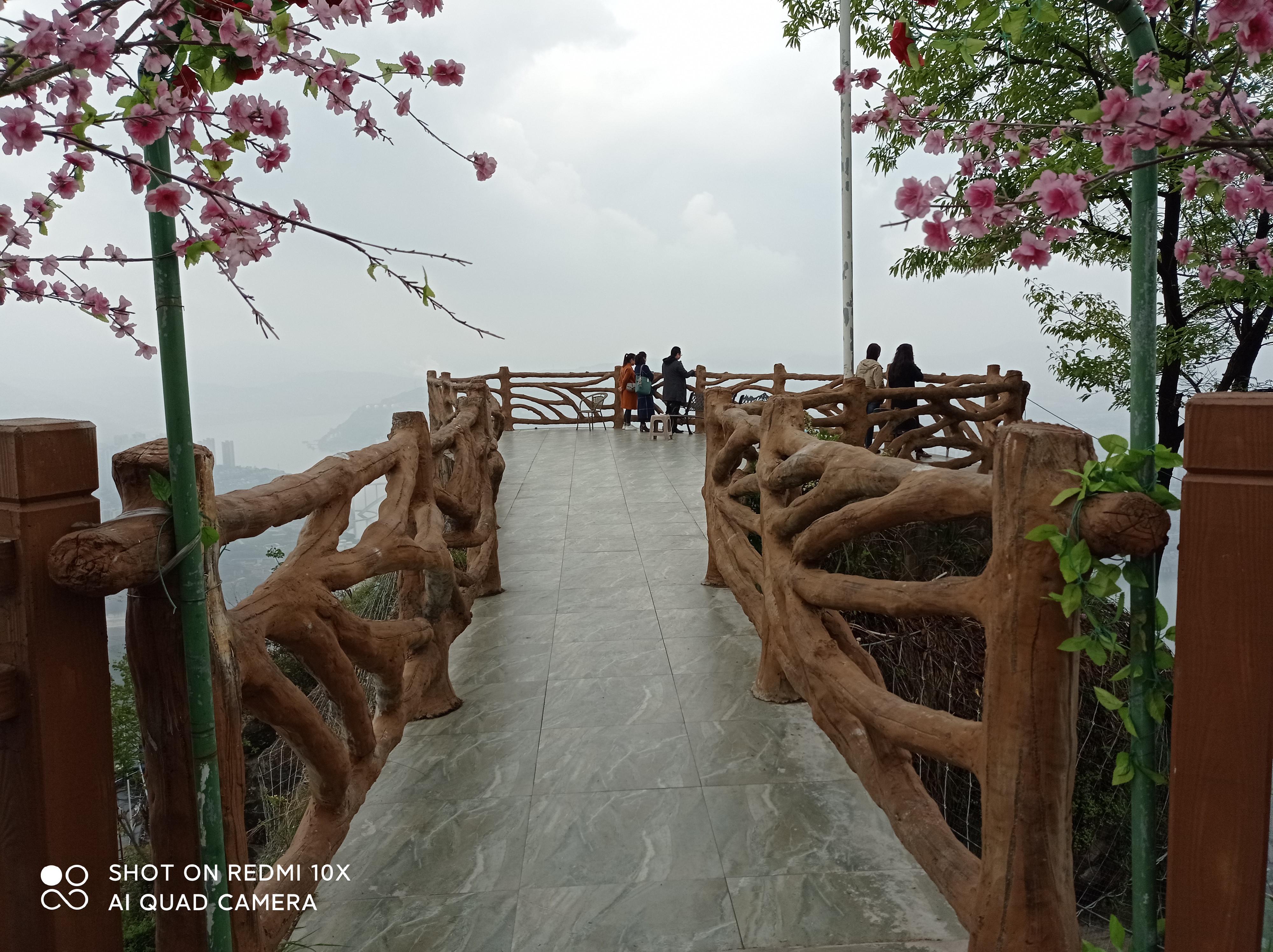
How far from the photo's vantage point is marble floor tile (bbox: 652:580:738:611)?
5184mm

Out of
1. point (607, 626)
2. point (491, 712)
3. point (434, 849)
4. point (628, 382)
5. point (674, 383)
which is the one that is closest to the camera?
point (434, 849)

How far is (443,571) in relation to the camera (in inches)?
137

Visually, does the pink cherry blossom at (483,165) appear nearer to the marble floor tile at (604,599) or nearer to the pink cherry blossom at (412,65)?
the pink cherry blossom at (412,65)

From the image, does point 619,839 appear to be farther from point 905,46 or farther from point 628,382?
point 628,382

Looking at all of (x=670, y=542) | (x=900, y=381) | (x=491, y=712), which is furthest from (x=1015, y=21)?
(x=900, y=381)

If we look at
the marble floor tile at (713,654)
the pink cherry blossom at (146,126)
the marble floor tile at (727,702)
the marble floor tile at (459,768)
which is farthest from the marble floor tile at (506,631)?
the pink cherry blossom at (146,126)

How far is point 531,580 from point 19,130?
4728mm

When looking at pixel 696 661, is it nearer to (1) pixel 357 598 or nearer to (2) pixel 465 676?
(2) pixel 465 676

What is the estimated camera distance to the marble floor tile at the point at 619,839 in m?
2.55

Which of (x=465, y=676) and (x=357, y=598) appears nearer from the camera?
(x=465, y=676)

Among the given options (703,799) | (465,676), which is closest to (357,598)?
(465,676)

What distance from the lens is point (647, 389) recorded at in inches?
590

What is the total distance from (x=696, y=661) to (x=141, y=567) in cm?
312

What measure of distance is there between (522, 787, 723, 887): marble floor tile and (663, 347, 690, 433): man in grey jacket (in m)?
11.3
